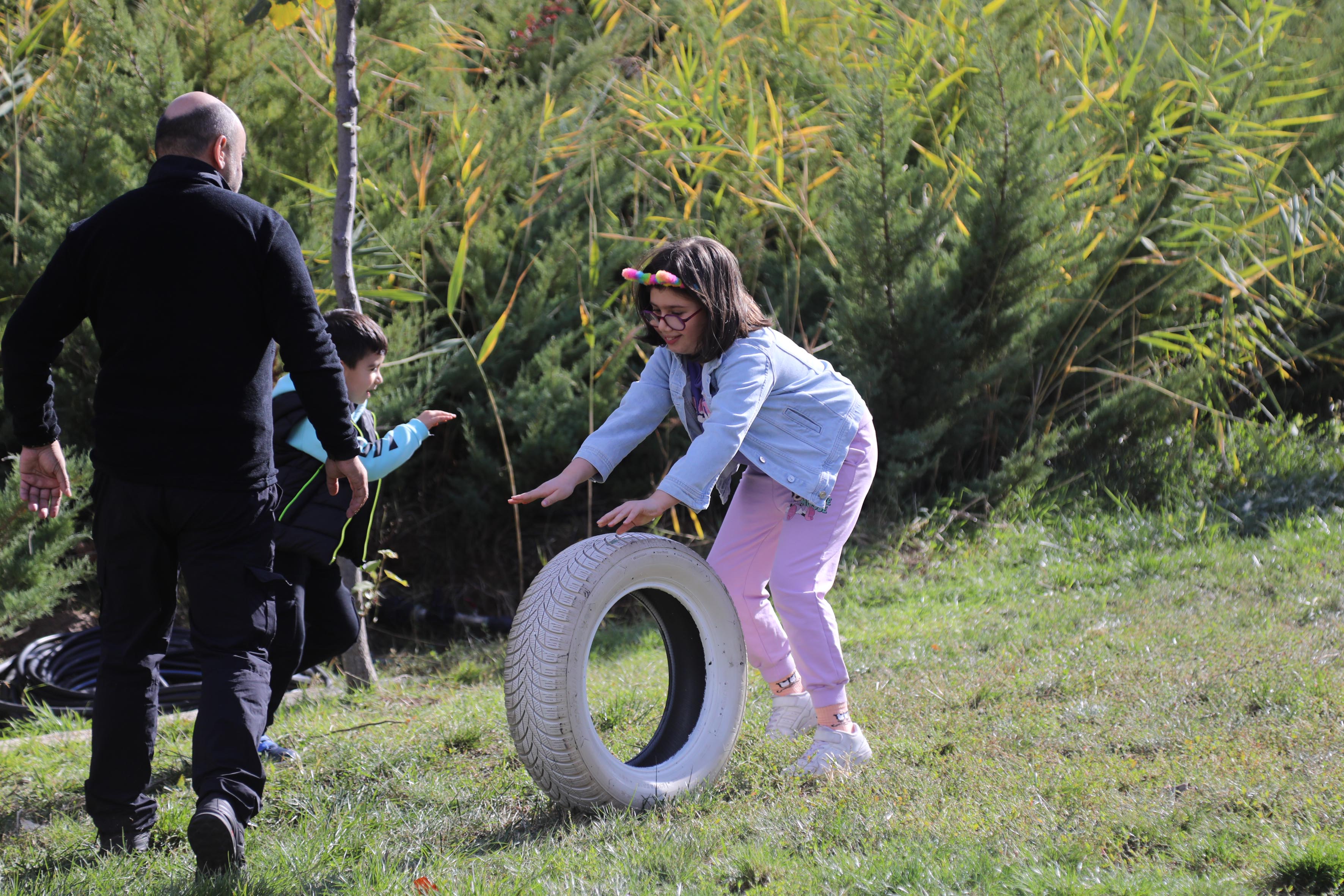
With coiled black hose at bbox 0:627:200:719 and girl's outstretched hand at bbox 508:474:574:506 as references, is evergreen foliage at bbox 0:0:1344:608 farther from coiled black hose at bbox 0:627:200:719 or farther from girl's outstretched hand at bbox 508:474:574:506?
girl's outstretched hand at bbox 508:474:574:506

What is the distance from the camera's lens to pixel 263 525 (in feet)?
9.66

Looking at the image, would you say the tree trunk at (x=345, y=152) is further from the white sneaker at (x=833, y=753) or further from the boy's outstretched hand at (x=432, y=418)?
the white sneaker at (x=833, y=753)

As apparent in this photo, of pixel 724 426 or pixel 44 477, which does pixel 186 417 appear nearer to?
pixel 44 477

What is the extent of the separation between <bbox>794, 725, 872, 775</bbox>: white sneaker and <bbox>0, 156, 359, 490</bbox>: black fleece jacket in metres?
1.70

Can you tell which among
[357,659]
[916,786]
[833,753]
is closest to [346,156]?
[357,659]

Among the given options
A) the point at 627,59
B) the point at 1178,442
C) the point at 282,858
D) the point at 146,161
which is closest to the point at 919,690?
the point at 282,858

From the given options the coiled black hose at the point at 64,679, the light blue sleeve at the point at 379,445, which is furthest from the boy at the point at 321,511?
the coiled black hose at the point at 64,679

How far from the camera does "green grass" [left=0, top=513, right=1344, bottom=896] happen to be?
2.68 meters

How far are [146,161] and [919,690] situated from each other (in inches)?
181

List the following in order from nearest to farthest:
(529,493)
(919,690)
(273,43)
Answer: (529,493) → (919,690) → (273,43)

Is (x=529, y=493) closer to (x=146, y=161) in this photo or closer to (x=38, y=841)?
(x=38, y=841)

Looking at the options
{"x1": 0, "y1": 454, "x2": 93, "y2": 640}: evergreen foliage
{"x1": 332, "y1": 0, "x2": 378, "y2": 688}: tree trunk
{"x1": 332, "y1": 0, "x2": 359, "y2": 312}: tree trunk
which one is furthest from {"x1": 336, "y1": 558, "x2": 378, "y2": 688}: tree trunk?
{"x1": 332, "y1": 0, "x2": 359, "y2": 312}: tree trunk

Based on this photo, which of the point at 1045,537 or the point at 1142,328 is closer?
the point at 1045,537

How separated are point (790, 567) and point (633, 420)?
66 cm
